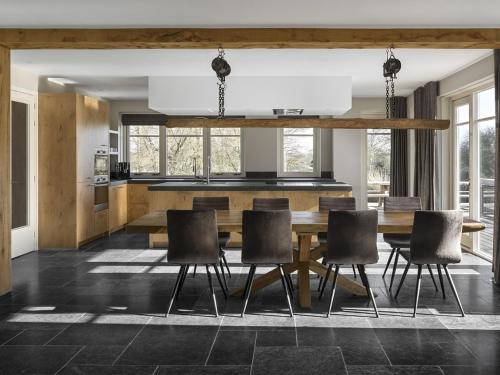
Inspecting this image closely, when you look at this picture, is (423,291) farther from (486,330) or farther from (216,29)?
(216,29)

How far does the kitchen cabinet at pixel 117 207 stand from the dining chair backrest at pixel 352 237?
5462 millimetres

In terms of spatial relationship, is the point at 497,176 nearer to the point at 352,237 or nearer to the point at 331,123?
the point at 331,123

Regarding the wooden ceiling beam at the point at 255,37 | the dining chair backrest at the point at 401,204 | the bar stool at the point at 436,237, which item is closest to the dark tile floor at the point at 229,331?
the bar stool at the point at 436,237

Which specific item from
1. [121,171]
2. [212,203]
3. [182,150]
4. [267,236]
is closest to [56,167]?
[121,171]

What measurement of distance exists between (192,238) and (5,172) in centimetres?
202

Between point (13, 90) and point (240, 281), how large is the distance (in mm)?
4038

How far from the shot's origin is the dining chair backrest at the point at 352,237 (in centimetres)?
421

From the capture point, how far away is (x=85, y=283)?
17.4 feet

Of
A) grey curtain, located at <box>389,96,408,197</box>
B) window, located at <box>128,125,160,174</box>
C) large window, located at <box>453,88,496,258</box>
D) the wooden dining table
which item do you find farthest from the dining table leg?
window, located at <box>128,125,160,174</box>

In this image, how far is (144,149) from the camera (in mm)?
10383

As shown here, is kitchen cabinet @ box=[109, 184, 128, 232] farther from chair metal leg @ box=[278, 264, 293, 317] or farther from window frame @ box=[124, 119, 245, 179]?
chair metal leg @ box=[278, 264, 293, 317]

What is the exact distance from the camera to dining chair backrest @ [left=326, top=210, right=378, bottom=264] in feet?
13.8

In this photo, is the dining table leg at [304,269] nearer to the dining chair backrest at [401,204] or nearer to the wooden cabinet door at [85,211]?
the dining chair backrest at [401,204]

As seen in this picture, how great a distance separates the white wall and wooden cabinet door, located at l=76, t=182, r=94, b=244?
4530 mm
